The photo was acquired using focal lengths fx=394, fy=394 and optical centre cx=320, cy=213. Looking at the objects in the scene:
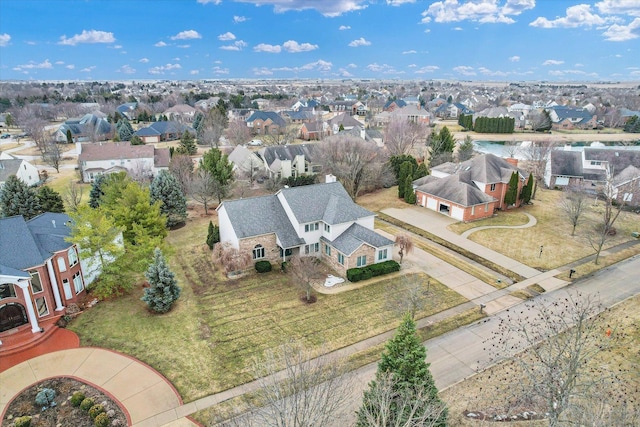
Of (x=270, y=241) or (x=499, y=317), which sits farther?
(x=270, y=241)

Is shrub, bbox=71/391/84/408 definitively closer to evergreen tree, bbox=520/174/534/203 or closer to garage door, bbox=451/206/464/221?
garage door, bbox=451/206/464/221

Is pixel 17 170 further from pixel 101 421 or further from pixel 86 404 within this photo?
pixel 101 421

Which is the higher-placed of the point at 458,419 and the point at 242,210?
the point at 242,210

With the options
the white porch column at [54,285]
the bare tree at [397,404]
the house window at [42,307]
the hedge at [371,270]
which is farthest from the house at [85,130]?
the bare tree at [397,404]

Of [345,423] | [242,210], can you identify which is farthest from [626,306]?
[242,210]

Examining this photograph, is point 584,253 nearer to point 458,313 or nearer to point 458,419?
point 458,313

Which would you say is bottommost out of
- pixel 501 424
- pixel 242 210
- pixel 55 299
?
pixel 501 424

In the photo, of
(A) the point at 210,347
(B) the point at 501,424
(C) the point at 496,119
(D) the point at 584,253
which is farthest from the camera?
(C) the point at 496,119

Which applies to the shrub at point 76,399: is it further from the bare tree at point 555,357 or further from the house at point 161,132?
the house at point 161,132
